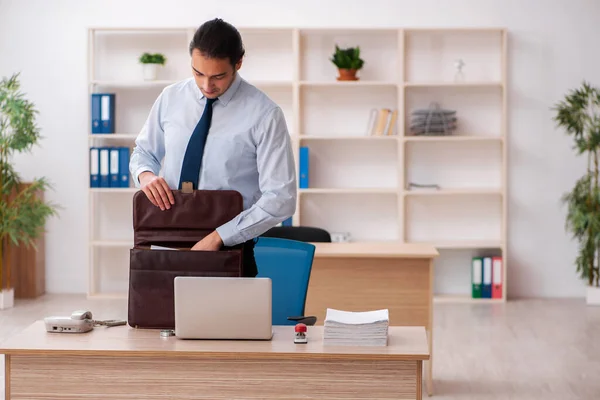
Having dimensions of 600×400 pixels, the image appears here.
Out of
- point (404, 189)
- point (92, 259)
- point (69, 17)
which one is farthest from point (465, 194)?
point (69, 17)

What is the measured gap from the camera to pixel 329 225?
26.0 feet

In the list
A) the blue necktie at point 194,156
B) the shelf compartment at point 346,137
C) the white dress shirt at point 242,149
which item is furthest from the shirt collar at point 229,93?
the shelf compartment at point 346,137

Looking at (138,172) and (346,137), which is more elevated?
(346,137)

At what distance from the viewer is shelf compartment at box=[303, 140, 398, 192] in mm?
7848

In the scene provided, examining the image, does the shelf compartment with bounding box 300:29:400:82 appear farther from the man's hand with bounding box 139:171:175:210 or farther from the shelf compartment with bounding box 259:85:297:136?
the man's hand with bounding box 139:171:175:210

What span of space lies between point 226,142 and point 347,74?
4.73 metres

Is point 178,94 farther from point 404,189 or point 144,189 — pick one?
point 404,189

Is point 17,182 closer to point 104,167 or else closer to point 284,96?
point 104,167

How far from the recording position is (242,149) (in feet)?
9.70

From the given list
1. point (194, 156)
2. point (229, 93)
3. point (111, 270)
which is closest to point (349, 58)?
point (111, 270)

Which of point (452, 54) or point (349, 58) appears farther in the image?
point (452, 54)

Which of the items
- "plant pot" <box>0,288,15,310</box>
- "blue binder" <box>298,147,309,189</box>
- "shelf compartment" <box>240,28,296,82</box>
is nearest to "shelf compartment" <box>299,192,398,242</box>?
"blue binder" <box>298,147,309,189</box>

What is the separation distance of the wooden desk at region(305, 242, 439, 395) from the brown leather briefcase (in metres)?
2.09

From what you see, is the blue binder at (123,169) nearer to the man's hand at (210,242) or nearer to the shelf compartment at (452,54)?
the shelf compartment at (452,54)
